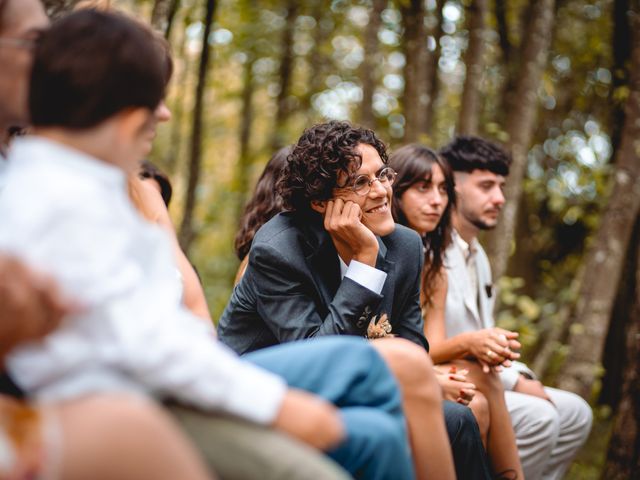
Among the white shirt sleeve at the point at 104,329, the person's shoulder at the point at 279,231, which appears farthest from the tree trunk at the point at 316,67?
the white shirt sleeve at the point at 104,329

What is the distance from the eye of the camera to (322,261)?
11.4 feet

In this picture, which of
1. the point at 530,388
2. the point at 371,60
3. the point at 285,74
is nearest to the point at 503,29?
the point at 371,60

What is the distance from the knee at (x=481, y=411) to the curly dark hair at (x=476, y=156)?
1.85 meters

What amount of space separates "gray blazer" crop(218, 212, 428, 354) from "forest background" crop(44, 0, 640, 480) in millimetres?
1595

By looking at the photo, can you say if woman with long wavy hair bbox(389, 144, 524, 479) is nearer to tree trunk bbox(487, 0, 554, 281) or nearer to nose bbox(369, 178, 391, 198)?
nose bbox(369, 178, 391, 198)

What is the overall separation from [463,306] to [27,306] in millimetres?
3320

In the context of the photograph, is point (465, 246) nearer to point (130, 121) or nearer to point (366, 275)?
point (366, 275)

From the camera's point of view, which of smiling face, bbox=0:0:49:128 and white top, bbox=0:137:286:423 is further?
smiling face, bbox=0:0:49:128

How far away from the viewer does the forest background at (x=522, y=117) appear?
6055 millimetres

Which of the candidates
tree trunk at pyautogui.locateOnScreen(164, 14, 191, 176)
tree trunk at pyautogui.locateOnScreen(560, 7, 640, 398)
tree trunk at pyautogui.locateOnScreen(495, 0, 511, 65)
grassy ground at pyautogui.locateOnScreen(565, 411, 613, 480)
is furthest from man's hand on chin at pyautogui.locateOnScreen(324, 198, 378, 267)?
tree trunk at pyautogui.locateOnScreen(164, 14, 191, 176)

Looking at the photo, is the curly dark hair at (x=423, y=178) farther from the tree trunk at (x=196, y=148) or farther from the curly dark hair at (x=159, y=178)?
the tree trunk at (x=196, y=148)

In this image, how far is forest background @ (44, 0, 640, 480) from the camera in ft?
19.9

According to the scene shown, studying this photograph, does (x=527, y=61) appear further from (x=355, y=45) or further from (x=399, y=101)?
(x=355, y=45)

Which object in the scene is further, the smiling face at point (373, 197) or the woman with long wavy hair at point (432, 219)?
the woman with long wavy hair at point (432, 219)
